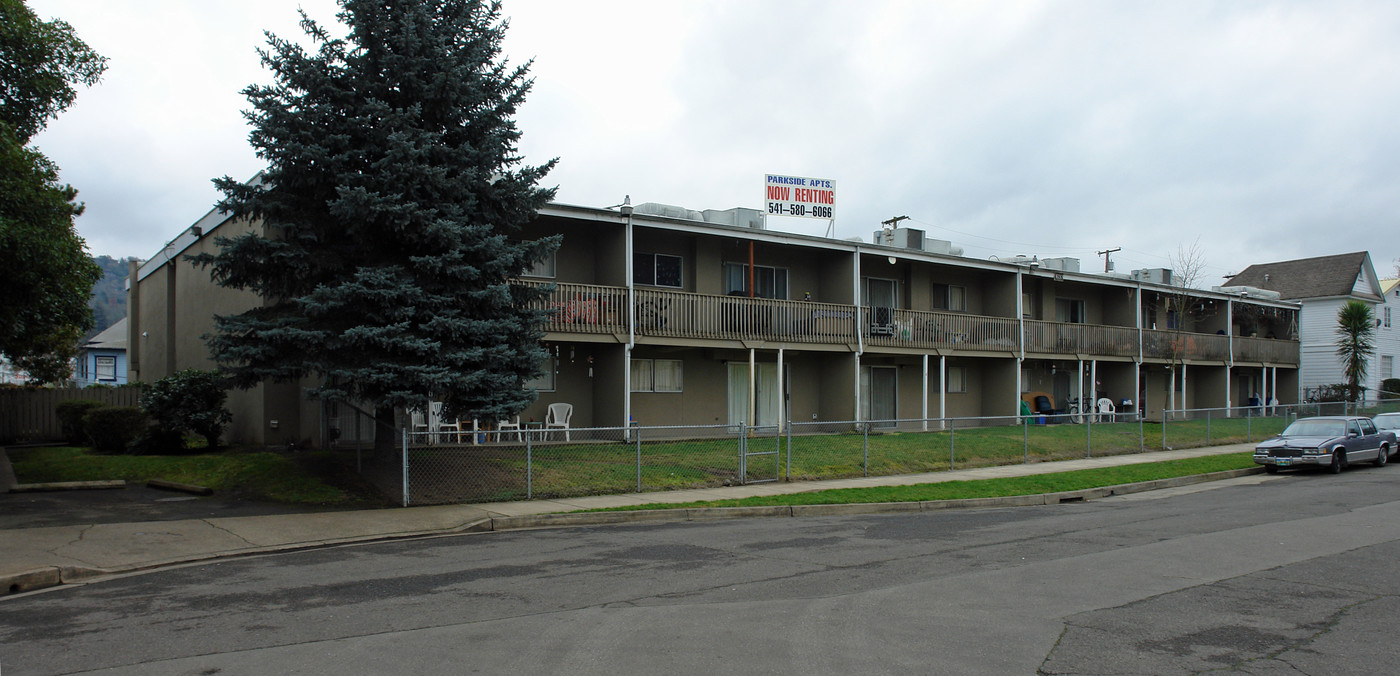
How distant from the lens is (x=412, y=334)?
14.5m

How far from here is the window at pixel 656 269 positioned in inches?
973

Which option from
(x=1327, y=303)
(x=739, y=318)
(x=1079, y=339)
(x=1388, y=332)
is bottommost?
(x=1079, y=339)

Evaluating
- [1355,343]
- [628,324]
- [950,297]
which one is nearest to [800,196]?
[950,297]

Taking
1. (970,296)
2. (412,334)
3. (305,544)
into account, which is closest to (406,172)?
(412,334)

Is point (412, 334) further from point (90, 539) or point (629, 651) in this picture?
point (629, 651)

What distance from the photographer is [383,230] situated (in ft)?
49.3

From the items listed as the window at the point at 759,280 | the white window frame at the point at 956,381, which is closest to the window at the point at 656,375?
the window at the point at 759,280

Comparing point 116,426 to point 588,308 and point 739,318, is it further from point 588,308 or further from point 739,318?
point 739,318

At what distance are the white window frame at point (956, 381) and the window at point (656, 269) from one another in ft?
37.4

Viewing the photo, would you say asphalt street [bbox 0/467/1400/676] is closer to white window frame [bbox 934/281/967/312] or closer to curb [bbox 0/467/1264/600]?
curb [bbox 0/467/1264/600]

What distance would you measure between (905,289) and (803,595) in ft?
77.3

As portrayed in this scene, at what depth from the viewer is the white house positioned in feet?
161

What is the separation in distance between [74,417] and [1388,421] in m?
35.6

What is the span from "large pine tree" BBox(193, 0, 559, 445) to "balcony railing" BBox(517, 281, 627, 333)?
5.53 meters
